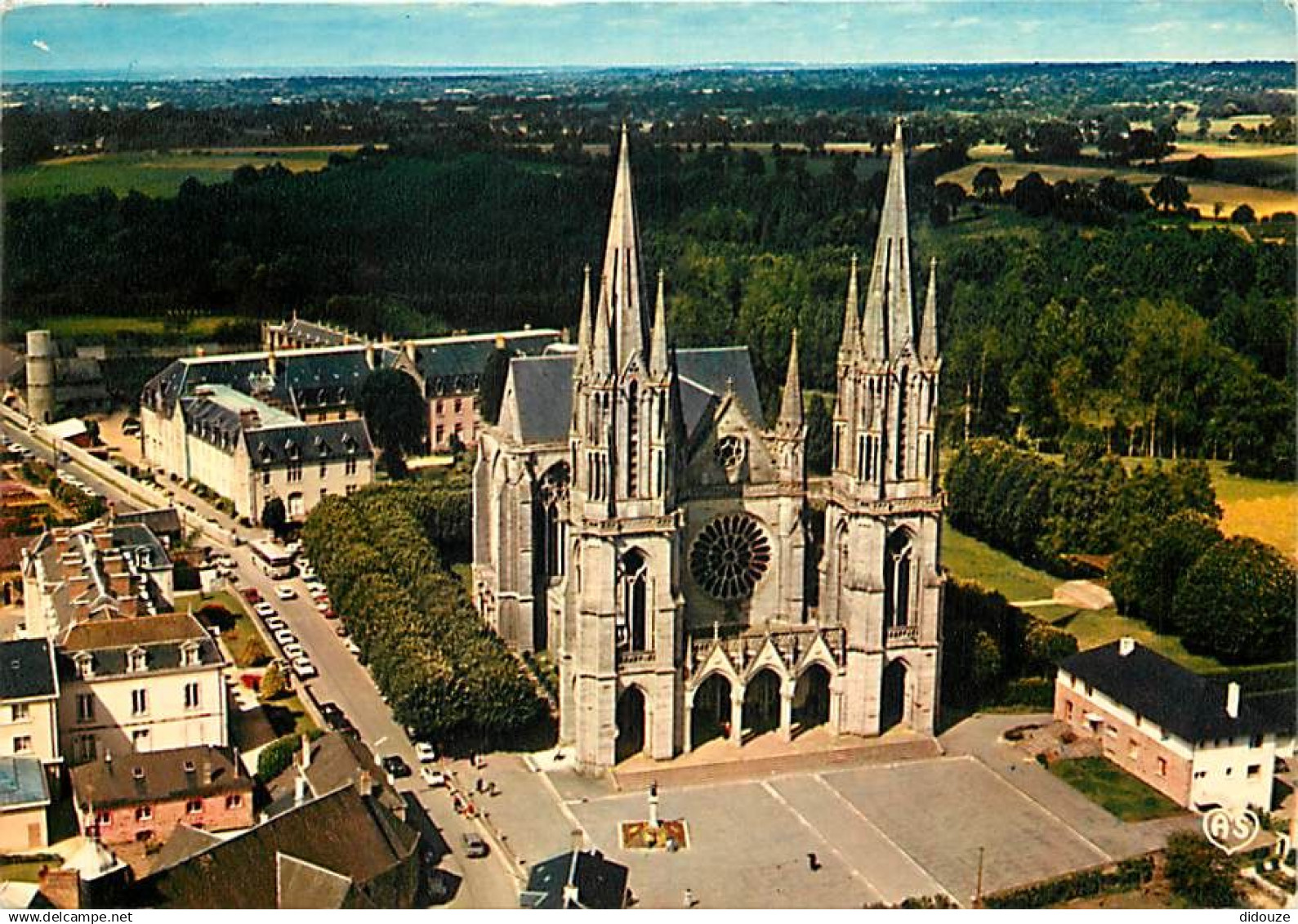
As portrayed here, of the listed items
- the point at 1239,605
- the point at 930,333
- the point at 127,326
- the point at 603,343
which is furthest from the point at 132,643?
the point at 127,326

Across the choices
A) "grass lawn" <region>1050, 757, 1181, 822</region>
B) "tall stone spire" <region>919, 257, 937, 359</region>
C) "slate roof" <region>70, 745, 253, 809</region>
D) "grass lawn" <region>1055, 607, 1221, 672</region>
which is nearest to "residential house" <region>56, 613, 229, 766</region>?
"slate roof" <region>70, 745, 253, 809</region>

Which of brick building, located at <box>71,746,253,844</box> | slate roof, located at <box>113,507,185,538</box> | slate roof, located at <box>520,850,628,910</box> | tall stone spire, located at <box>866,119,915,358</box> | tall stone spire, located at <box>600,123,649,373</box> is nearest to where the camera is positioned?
slate roof, located at <box>520,850,628,910</box>

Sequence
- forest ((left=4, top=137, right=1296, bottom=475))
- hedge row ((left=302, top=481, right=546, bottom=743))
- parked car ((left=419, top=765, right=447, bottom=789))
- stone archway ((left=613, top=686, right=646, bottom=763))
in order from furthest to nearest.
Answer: forest ((left=4, top=137, right=1296, bottom=475)), hedge row ((left=302, top=481, right=546, bottom=743)), stone archway ((left=613, top=686, right=646, bottom=763)), parked car ((left=419, top=765, right=447, bottom=789))

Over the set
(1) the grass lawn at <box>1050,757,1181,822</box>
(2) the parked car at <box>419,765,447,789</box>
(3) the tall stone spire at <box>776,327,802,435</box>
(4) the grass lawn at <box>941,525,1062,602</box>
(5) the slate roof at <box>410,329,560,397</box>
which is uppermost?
(3) the tall stone spire at <box>776,327,802,435</box>

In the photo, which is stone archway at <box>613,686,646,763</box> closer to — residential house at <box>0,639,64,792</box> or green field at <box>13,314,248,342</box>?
residential house at <box>0,639,64,792</box>

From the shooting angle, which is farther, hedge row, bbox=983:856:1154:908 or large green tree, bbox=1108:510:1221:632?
large green tree, bbox=1108:510:1221:632

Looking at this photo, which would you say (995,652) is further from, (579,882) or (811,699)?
(579,882)

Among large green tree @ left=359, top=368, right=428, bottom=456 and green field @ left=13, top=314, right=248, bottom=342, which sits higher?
green field @ left=13, top=314, right=248, bottom=342

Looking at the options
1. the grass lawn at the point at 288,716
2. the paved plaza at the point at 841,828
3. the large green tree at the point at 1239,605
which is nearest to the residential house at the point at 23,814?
the grass lawn at the point at 288,716
